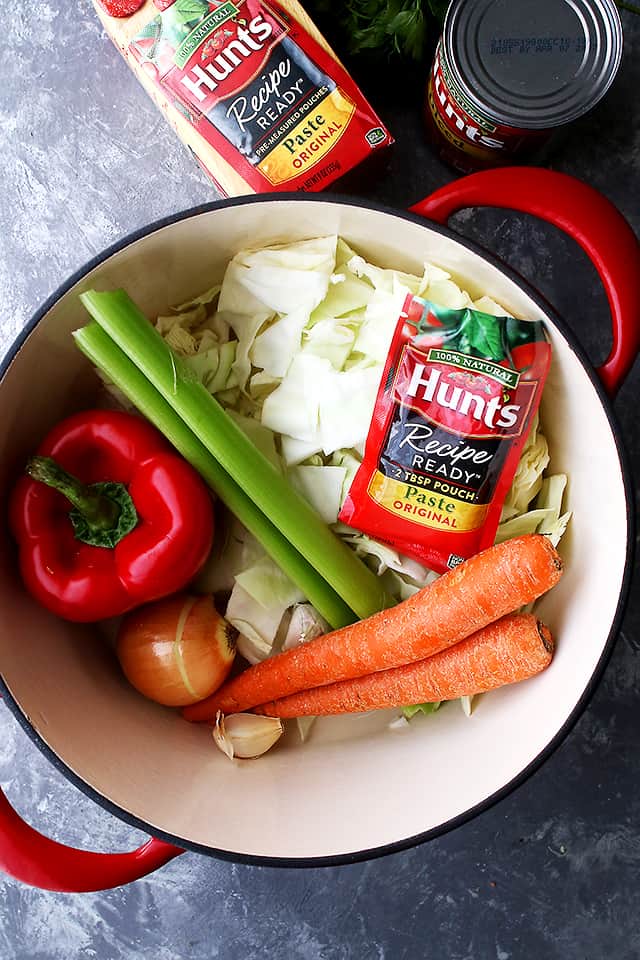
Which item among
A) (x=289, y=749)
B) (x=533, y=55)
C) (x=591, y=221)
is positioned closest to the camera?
(x=591, y=221)

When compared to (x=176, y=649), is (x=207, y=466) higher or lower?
higher

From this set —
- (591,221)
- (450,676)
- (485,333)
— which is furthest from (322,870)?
(591,221)

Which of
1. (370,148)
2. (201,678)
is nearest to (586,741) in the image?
(201,678)

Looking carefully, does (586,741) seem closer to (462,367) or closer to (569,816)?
(569,816)

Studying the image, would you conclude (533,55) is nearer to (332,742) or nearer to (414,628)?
(414,628)

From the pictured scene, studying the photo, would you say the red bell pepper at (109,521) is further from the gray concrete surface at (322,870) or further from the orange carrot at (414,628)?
the gray concrete surface at (322,870)

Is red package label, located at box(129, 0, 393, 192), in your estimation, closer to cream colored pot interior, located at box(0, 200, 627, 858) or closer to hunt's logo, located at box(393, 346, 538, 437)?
cream colored pot interior, located at box(0, 200, 627, 858)
